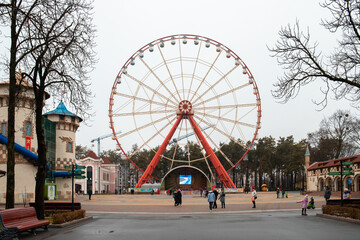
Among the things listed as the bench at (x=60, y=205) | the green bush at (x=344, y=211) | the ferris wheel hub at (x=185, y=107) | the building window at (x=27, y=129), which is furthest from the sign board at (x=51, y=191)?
the green bush at (x=344, y=211)

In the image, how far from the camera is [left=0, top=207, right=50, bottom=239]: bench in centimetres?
1212

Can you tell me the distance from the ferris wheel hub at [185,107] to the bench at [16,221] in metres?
40.2

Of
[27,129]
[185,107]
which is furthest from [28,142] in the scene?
[185,107]

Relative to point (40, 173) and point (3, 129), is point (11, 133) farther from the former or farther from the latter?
point (3, 129)

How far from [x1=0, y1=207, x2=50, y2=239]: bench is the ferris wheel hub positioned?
132 ft

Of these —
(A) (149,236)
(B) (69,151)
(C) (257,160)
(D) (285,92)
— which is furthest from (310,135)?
(A) (149,236)

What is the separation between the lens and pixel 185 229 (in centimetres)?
1537

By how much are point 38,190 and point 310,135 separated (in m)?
85.3

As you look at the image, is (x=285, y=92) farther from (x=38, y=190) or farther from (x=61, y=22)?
(x=38, y=190)

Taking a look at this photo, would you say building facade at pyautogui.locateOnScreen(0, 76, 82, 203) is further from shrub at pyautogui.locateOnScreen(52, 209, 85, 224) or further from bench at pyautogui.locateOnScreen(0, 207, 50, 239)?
bench at pyautogui.locateOnScreen(0, 207, 50, 239)

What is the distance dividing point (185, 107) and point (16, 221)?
42.1 m

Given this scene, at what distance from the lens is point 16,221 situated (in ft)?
43.6

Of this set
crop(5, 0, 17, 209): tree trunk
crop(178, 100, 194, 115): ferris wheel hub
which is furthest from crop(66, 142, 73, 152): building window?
crop(5, 0, 17, 209): tree trunk

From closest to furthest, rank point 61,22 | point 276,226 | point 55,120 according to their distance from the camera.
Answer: point 276,226, point 61,22, point 55,120
